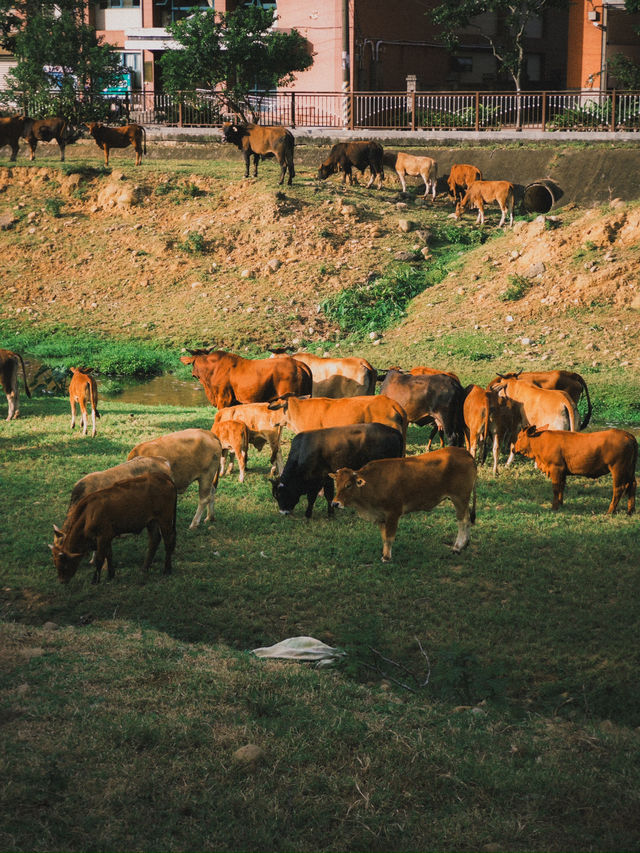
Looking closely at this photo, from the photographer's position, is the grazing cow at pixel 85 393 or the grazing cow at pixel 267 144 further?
the grazing cow at pixel 267 144

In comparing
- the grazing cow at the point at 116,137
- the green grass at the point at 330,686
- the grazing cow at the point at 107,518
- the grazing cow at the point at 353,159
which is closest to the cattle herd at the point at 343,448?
the grazing cow at the point at 107,518

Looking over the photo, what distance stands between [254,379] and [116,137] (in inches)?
741

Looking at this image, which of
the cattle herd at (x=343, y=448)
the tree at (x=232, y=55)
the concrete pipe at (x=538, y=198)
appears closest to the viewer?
the cattle herd at (x=343, y=448)

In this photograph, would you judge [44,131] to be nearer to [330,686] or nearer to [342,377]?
[342,377]

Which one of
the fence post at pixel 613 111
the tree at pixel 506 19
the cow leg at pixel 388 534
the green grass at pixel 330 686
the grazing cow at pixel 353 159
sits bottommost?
the green grass at pixel 330 686

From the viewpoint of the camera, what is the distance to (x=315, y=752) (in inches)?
253

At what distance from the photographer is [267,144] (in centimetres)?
2880

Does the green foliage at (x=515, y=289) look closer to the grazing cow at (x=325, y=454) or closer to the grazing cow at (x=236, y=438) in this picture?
the grazing cow at (x=236, y=438)

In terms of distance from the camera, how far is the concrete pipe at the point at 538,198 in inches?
1119

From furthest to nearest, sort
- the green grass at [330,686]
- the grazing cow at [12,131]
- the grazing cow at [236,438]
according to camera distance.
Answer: the grazing cow at [12,131]
the grazing cow at [236,438]
the green grass at [330,686]

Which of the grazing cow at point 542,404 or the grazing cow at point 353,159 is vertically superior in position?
the grazing cow at point 353,159

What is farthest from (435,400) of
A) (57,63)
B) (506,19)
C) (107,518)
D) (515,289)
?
(506,19)

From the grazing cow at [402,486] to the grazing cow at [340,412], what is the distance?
7.02ft

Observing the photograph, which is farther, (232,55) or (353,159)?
(232,55)
